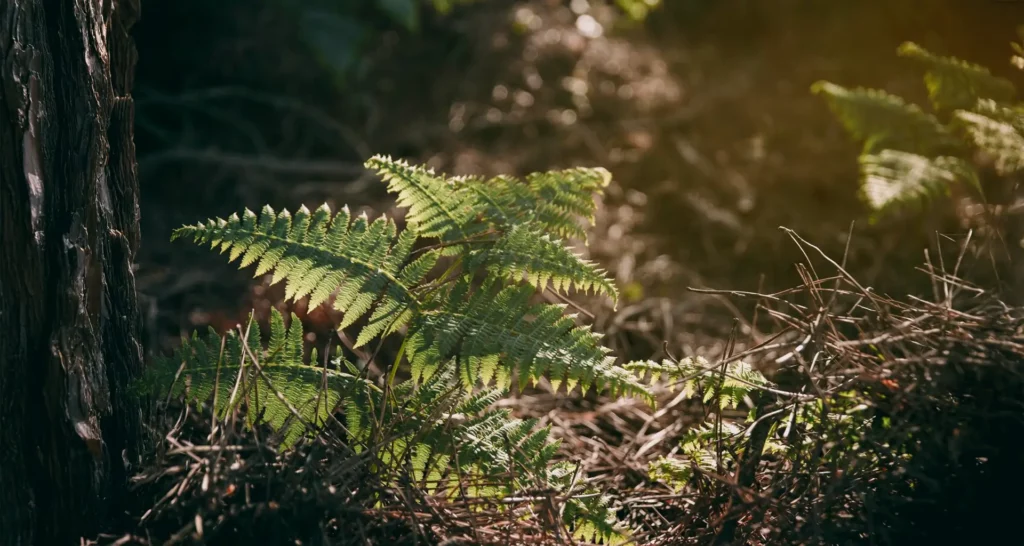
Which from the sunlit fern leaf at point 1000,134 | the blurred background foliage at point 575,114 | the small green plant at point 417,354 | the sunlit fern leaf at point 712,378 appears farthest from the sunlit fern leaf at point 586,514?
the sunlit fern leaf at point 1000,134

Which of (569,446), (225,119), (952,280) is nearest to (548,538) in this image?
Answer: (569,446)

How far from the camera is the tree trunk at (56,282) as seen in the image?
5.32ft

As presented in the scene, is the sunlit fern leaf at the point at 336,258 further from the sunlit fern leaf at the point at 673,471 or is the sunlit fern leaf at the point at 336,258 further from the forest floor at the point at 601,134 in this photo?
the forest floor at the point at 601,134

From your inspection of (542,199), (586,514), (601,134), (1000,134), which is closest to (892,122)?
(1000,134)

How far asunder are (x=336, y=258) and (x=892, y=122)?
102 inches

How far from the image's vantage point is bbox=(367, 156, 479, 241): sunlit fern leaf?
199cm

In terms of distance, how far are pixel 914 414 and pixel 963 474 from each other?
7.1 inches

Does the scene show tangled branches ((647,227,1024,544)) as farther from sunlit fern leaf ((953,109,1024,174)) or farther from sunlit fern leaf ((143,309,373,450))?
sunlit fern leaf ((953,109,1024,174))

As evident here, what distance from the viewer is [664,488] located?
6.94 ft

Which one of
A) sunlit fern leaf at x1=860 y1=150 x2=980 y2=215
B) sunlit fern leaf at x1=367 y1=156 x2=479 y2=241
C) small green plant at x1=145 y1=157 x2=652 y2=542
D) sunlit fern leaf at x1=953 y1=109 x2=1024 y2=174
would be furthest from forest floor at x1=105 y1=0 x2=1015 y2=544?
sunlit fern leaf at x1=367 y1=156 x2=479 y2=241

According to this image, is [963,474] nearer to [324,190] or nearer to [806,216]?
[806,216]

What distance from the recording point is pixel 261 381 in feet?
6.10

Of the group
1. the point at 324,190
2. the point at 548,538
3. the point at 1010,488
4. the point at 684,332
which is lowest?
the point at 548,538

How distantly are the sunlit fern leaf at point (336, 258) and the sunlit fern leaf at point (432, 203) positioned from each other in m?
0.07
